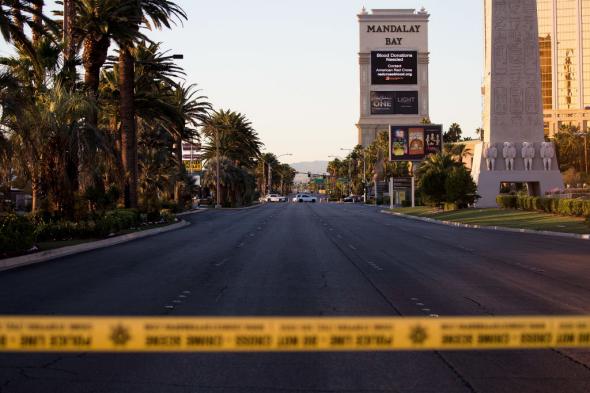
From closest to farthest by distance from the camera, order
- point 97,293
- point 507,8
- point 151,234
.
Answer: point 97,293 → point 151,234 → point 507,8

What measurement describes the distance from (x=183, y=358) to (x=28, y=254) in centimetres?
1258

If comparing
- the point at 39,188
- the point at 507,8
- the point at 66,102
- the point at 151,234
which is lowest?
the point at 151,234

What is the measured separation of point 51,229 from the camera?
79.6 ft

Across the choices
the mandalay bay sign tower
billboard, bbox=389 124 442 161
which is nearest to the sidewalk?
the mandalay bay sign tower

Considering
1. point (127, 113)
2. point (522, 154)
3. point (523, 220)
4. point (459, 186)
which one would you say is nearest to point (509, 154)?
point (522, 154)

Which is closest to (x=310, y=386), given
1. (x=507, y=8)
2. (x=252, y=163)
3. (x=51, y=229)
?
(x=51, y=229)

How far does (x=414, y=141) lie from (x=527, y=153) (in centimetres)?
1775

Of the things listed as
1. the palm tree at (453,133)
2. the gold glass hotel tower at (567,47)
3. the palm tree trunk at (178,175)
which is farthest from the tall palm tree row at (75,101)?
the gold glass hotel tower at (567,47)

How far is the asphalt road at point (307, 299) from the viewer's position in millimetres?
6336

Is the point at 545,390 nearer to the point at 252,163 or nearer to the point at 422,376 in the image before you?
the point at 422,376

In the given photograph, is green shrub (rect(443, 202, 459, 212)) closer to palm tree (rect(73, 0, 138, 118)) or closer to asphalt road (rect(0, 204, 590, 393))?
asphalt road (rect(0, 204, 590, 393))

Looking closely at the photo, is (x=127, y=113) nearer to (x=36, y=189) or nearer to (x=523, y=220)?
(x=36, y=189)

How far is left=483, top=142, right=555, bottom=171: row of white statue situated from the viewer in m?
58.0

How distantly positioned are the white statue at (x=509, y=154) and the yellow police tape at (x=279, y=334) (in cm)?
5623
